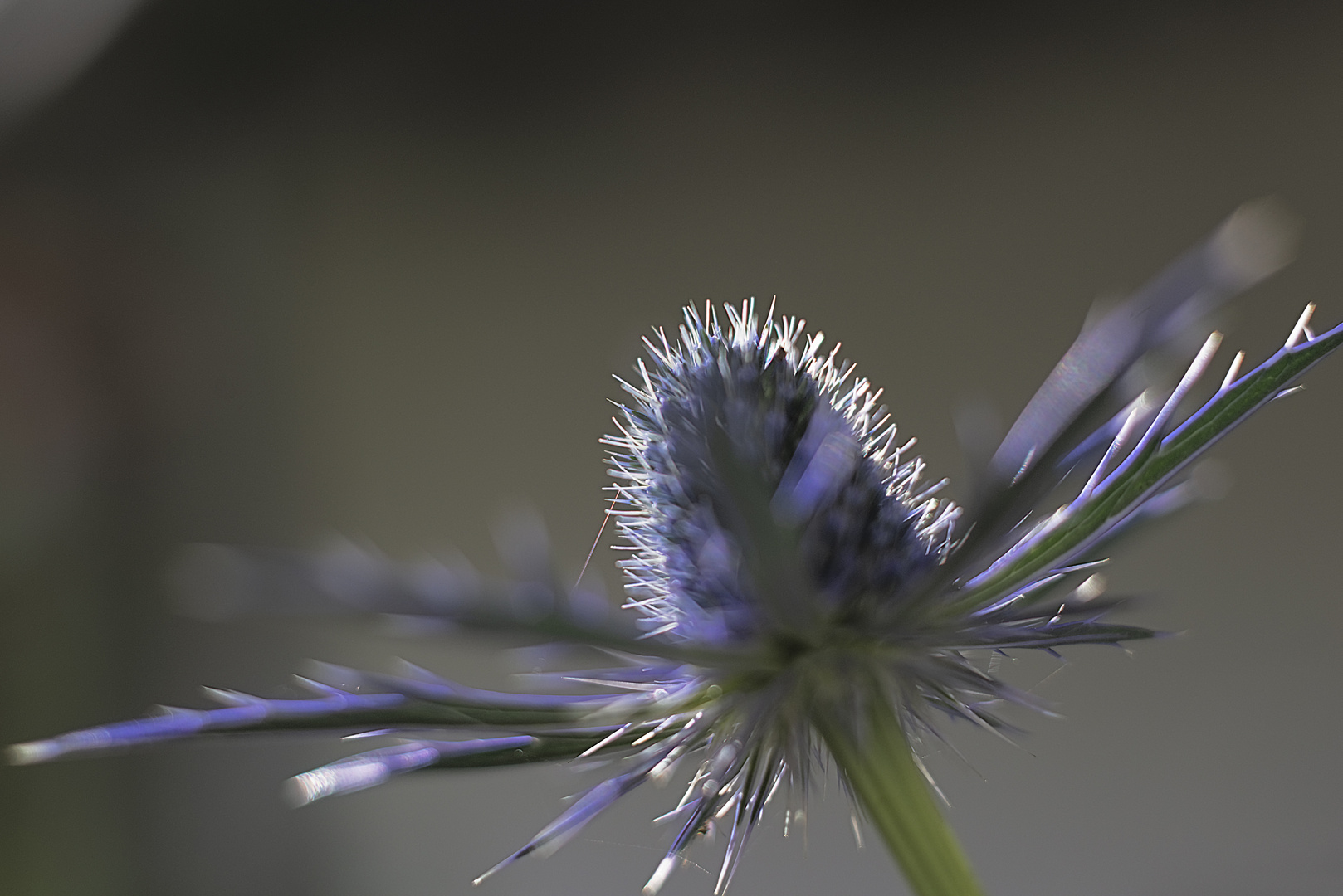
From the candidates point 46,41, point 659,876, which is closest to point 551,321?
point 46,41

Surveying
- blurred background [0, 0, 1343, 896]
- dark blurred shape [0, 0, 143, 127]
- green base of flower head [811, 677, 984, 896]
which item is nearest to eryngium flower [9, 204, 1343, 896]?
green base of flower head [811, 677, 984, 896]

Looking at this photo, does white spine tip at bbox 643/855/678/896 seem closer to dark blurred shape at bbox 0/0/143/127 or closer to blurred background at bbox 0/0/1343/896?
blurred background at bbox 0/0/1343/896

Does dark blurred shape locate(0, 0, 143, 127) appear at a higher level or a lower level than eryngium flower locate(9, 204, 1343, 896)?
higher

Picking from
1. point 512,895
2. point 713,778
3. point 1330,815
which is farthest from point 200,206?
point 1330,815

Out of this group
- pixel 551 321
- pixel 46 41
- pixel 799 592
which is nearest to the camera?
pixel 799 592

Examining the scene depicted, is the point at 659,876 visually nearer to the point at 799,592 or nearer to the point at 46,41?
the point at 799,592

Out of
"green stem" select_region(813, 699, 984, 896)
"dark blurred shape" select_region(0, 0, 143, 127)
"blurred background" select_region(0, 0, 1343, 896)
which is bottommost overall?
"green stem" select_region(813, 699, 984, 896)

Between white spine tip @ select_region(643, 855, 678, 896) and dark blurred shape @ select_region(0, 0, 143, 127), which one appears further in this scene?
dark blurred shape @ select_region(0, 0, 143, 127)
